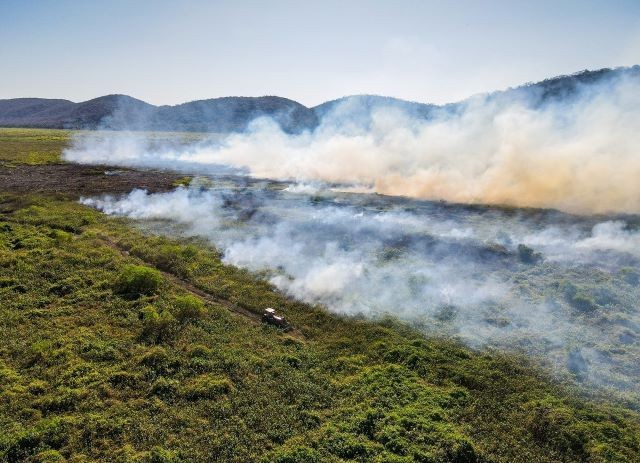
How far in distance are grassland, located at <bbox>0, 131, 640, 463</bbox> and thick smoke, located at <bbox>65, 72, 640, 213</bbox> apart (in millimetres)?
27848

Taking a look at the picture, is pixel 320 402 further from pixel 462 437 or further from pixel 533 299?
A: pixel 533 299

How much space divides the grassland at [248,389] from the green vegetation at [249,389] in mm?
56

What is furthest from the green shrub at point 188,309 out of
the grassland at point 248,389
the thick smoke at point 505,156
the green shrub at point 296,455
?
the thick smoke at point 505,156

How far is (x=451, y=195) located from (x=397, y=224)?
12.0 m

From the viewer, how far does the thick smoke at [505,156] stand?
127ft

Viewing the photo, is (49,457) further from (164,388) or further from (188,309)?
(188,309)

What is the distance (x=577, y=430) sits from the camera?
45.6 feet

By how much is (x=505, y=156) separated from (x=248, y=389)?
39482mm

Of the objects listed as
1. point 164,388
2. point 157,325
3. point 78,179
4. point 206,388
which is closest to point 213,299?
point 157,325

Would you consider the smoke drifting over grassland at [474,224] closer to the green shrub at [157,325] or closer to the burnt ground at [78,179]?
the burnt ground at [78,179]

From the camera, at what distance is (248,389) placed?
52.8 feet

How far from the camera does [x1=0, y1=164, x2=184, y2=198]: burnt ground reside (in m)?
51.7

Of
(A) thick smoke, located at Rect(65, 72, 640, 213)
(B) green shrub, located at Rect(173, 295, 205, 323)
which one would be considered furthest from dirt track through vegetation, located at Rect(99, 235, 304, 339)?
(A) thick smoke, located at Rect(65, 72, 640, 213)

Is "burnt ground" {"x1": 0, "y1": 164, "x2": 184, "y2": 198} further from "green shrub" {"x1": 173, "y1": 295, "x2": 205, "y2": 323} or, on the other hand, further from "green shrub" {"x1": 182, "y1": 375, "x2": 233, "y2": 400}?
"green shrub" {"x1": 182, "y1": 375, "x2": 233, "y2": 400}
